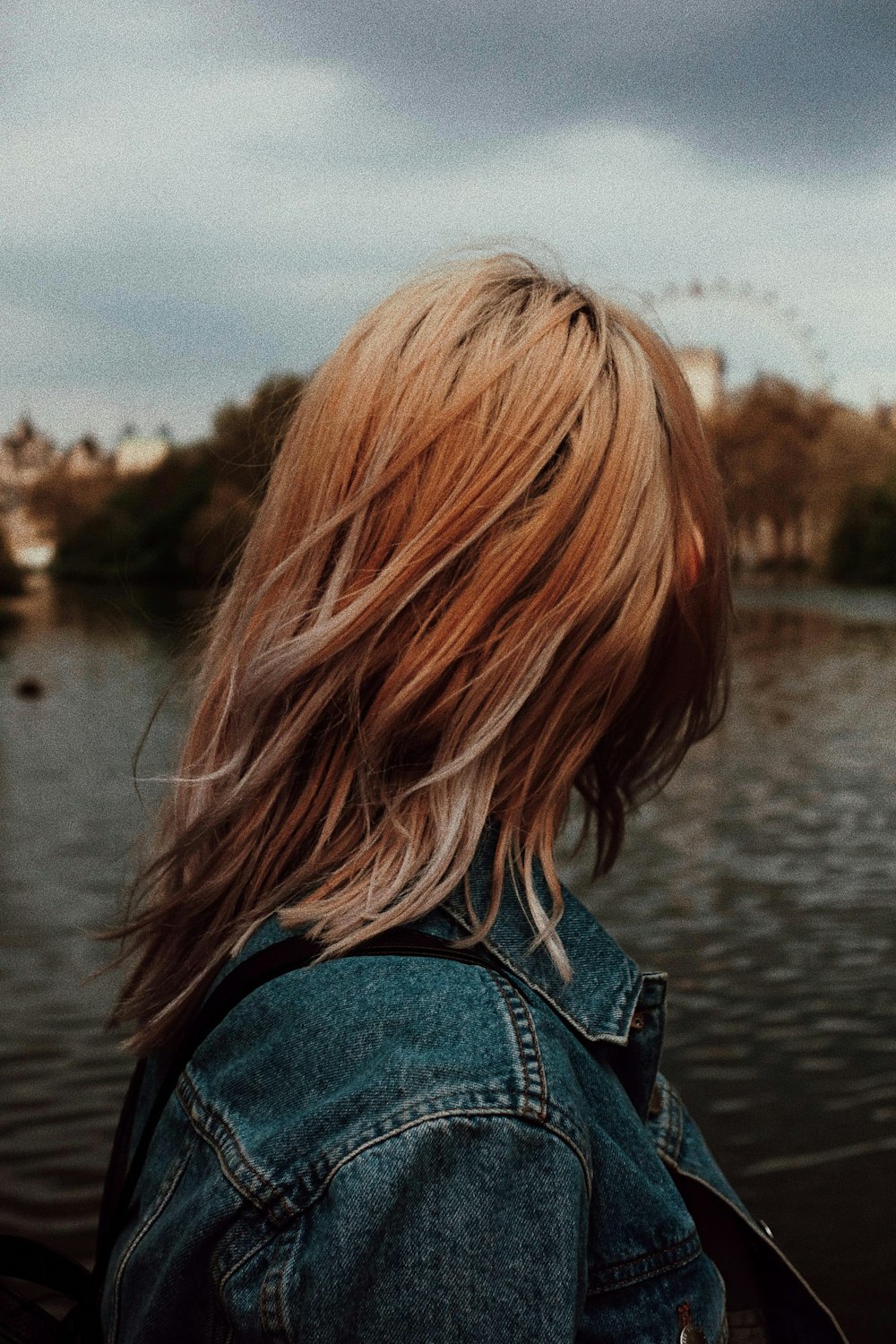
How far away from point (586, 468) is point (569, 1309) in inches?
26.2

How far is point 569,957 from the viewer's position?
1221mm

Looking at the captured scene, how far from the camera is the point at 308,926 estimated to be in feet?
3.73

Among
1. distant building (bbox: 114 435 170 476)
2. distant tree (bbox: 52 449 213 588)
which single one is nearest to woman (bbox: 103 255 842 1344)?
distant tree (bbox: 52 449 213 588)

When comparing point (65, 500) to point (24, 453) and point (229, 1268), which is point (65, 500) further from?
point (229, 1268)

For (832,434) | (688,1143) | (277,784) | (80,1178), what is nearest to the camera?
(277,784)

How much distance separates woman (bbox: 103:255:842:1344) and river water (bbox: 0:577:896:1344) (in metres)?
0.53

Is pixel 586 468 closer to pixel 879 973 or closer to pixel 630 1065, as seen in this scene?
pixel 630 1065

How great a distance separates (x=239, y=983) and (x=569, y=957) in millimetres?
288

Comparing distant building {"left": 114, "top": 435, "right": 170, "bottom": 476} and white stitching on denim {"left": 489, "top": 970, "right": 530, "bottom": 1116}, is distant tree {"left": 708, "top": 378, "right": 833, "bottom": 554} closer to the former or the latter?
distant building {"left": 114, "top": 435, "right": 170, "bottom": 476}

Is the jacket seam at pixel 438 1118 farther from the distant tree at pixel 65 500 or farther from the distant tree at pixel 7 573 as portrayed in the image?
the distant tree at pixel 65 500

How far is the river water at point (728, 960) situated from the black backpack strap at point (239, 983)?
1.92 ft

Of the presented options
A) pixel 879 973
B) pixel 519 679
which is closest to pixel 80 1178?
pixel 879 973

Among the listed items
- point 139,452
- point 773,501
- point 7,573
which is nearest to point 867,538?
point 773,501

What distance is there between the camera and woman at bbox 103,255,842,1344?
3.13ft
